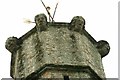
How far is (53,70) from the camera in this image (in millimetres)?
16094

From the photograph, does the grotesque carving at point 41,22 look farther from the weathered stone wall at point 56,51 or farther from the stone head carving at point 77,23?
the stone head carving at point 77,23

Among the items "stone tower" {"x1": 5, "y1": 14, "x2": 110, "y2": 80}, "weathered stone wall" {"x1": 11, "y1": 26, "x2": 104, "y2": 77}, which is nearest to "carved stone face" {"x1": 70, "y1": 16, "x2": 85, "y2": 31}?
"stone tower" {"x1": 5, "y1": 14, "x2": 110, "y2": 80}

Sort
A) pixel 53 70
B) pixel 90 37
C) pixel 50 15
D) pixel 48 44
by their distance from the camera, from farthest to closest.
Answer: pixel 50 15 → pixel 90 37 → pixel 48 44 → pixel 53 70

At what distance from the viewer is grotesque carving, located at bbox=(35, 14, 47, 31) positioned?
17875 mm

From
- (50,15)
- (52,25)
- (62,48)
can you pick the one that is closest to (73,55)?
(62,48)

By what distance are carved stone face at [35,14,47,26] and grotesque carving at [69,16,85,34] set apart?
0.93 m

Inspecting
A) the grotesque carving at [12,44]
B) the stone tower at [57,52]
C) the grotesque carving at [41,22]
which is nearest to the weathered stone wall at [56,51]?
the stone tower at [57,52]

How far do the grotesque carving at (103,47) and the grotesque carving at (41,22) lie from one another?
2068 mm

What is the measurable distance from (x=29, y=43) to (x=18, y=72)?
133 centimetres

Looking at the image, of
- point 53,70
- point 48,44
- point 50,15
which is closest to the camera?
point 53,70

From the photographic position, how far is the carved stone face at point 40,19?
1803cm

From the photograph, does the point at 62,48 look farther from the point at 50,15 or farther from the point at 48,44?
the point at 50,15

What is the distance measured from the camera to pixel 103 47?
18.5 metres

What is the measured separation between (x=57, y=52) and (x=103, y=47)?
236 centimetres
